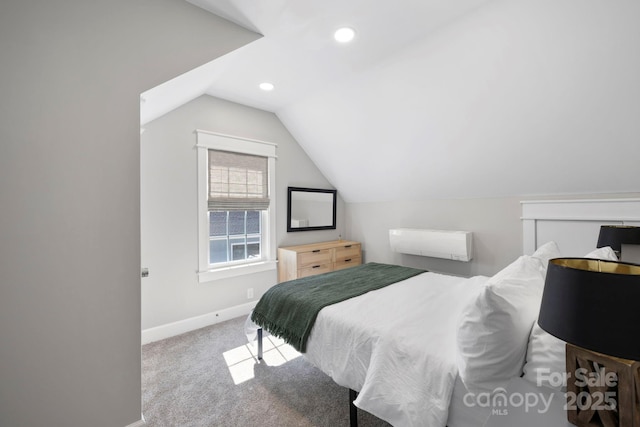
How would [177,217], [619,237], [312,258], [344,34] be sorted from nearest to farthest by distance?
[619,237] < [344,34] < [177,217] < [312,258]

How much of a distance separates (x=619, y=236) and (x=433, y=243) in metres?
1.86

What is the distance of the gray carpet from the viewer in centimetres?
177

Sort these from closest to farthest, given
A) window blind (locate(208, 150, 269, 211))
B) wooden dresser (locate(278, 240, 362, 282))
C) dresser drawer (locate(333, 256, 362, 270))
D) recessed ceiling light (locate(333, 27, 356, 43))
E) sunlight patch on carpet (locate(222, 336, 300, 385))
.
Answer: recessed ceiling light (locate(333, 27, 356, 43))
sunlight patch on carpet (locate(222, 336, 300, 385))
window blind (locate(208, 150, 269, 211))
wooden dresser (locate(278, 240, 362, 282))
dresser drawer (locate(333, 256, 362, 270))

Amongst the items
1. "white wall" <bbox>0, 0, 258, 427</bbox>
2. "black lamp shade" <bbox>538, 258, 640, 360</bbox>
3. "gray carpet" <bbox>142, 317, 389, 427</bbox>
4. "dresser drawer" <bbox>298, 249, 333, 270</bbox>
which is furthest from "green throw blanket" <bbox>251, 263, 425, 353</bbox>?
"black lamp shade" <bbox>538, 258, 640, 360</bbox>

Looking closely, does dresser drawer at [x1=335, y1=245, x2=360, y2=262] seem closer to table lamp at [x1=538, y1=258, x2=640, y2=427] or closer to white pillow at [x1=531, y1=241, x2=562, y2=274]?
white pillow at [x1=531, y1=241, x2=562, y2=274]

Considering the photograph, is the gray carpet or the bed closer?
the bed

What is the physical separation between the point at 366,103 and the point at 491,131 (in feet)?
4.16

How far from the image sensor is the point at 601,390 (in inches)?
32.3

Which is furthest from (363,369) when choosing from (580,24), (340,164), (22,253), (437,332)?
(340,164)

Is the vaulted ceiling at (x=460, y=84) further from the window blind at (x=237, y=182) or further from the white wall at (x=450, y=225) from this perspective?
the window blind at (x=237, y=182)

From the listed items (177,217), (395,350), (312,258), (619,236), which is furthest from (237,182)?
(619,236)

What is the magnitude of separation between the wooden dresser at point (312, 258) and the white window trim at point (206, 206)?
18 cm

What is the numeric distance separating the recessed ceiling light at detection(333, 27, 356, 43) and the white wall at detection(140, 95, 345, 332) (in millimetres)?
1735

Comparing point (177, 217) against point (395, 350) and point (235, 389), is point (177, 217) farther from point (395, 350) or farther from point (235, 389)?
point (395, 350)
